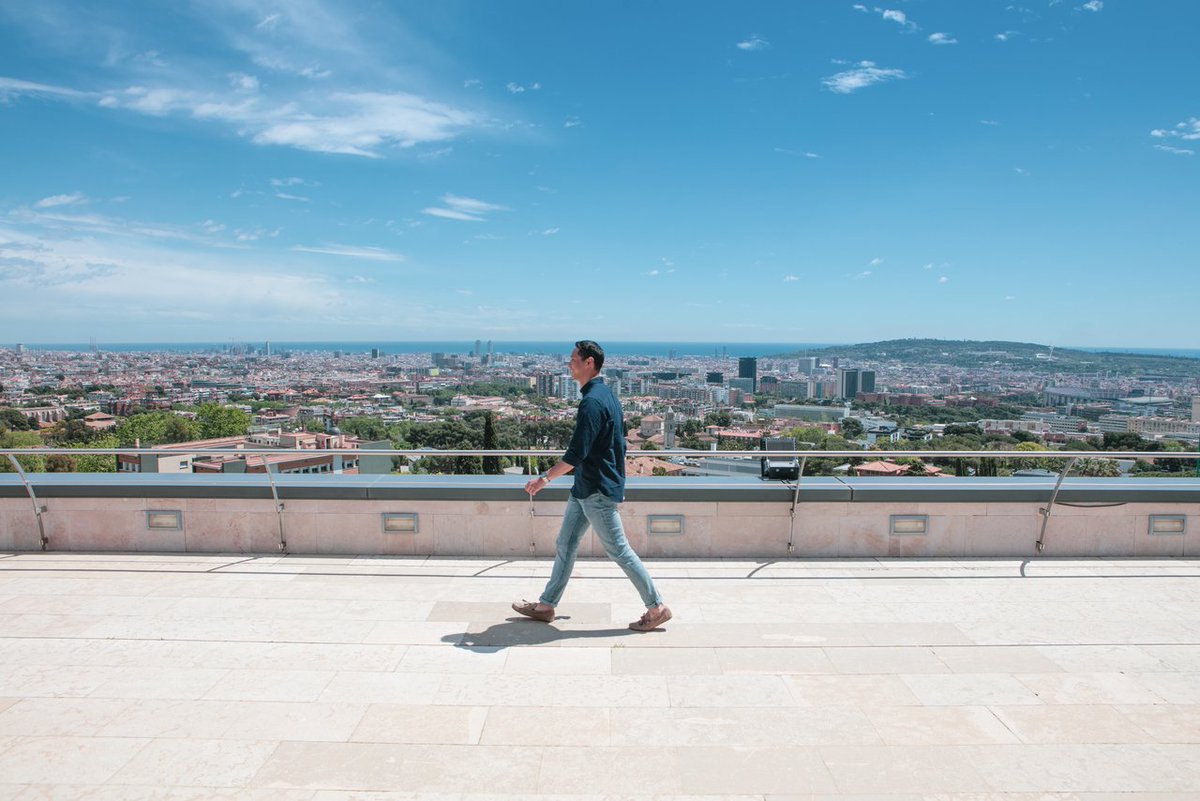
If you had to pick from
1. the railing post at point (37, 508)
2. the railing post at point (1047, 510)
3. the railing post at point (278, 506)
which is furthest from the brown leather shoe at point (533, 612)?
the railing post at point (37, 508)

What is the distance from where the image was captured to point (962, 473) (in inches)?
296

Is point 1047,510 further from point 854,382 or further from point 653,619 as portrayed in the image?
point 854,382

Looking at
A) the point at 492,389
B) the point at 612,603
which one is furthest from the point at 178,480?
the point at 492,389

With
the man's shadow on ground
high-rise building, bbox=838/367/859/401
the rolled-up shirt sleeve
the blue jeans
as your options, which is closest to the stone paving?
the man's shadow on ground

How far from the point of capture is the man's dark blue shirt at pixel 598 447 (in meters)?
4.10

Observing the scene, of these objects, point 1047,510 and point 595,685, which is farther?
point 1047,510

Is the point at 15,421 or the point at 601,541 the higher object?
the point at 601,541

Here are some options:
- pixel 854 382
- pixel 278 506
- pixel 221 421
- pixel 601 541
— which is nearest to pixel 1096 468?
pixel 601 541

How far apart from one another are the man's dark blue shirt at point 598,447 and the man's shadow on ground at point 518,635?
0.86 m

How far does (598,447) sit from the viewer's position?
4.18 meters

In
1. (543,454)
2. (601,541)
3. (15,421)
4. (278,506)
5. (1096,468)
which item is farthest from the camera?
(15,421)

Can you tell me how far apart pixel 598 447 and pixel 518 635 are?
125 cm

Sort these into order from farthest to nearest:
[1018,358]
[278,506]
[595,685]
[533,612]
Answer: [1018,358], [278,506], [533,612], [595,685]

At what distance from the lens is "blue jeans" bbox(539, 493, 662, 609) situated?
422cm
